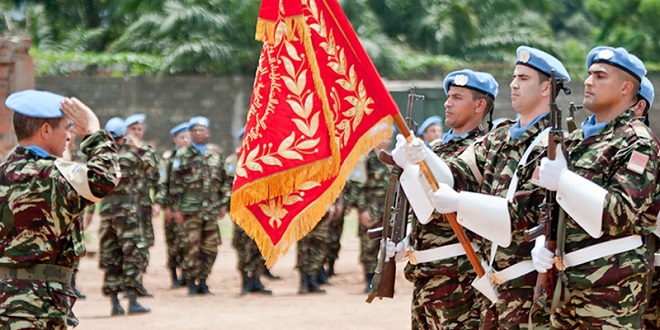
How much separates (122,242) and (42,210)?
7.05 meters

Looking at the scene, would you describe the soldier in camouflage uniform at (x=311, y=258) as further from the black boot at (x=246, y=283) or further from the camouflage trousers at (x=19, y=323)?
the camouflage trousers at (x=19, y=323)

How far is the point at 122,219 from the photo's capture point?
13.0 m

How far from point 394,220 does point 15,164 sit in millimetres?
2445

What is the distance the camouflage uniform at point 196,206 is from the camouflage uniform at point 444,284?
807 centimetres

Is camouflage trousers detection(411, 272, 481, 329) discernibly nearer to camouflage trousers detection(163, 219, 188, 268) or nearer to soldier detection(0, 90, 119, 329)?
soldier detection(0, 90, 119, 329)

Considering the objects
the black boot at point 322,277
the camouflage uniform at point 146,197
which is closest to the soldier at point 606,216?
the camouflage uniform at point 146,197

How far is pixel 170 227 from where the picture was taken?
50.6 ft

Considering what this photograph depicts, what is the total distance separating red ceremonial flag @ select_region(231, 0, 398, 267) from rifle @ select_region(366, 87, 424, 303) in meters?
0.69

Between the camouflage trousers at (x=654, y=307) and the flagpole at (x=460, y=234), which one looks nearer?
the flagpole at (x=460, y=234)

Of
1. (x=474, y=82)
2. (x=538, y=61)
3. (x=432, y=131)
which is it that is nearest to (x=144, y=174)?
(x=432, y=131)

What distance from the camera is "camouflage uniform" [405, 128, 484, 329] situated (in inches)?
272

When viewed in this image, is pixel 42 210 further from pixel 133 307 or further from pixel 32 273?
pixel 133 307

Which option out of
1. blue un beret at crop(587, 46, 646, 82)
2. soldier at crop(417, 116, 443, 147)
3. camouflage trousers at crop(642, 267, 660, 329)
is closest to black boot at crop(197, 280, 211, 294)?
soldier at crop(417, 116, 443, 147)

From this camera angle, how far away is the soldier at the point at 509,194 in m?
6.01
